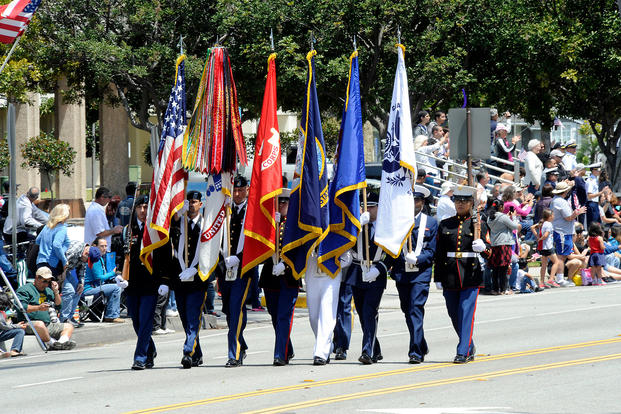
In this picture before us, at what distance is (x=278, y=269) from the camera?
40.9 ft

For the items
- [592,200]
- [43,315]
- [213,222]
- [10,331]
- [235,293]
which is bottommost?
[10,331]

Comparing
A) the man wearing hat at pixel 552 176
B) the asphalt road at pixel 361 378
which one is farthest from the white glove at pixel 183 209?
the man wearing hat at pixel 552 176

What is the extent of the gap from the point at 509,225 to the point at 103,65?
488 inches

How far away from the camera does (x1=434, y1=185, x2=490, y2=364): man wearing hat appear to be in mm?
12109

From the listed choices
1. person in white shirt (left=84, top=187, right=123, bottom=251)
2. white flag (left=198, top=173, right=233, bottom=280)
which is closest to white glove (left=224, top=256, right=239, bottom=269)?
white flag (left=198, top=173, right=233, bottom=280)

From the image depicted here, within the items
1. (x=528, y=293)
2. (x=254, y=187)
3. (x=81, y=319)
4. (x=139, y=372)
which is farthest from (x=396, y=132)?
(x=528, y=293)

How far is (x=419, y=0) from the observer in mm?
27016

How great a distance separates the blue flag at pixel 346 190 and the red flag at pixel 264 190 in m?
0.63

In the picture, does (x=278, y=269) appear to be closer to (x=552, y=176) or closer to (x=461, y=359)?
(x=461, y=359)

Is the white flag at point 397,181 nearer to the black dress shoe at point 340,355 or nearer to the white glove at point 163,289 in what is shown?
the black dress shoe at point 340,355

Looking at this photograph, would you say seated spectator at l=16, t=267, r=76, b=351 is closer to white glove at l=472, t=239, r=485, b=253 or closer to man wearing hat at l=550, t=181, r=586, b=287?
white glove at l=472, t=239, r=485, b=253

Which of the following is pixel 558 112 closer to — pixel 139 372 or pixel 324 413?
pixel 139 372

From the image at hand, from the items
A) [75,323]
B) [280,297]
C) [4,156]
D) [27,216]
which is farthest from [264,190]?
[4,156]

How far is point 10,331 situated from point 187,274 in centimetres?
360
